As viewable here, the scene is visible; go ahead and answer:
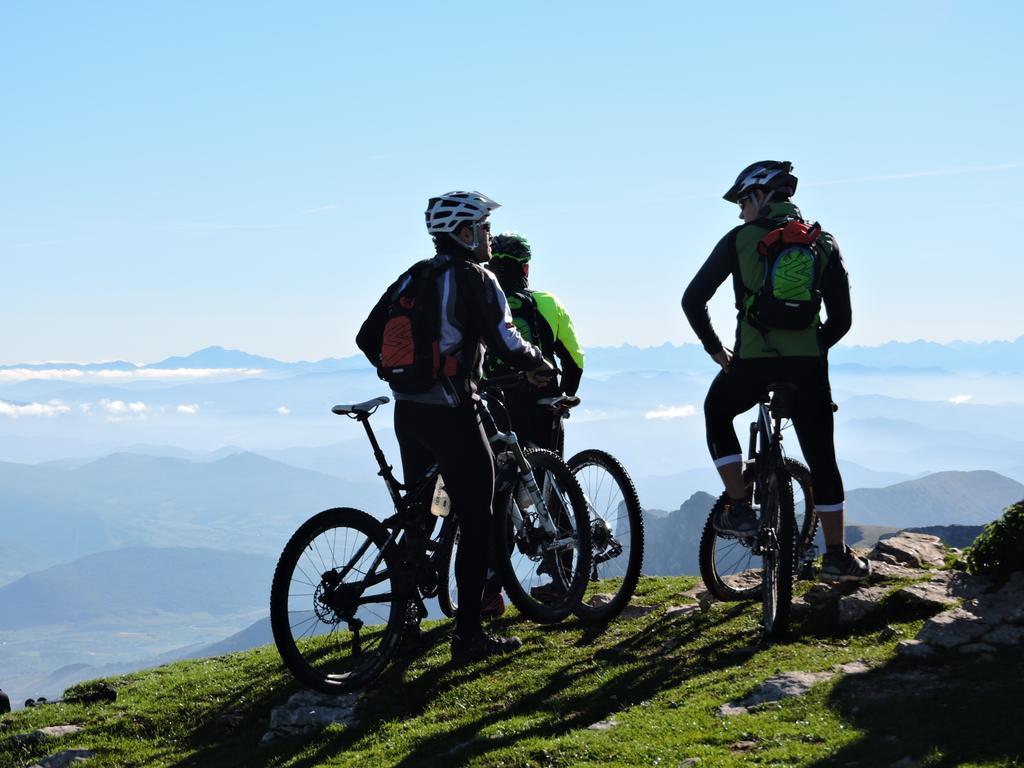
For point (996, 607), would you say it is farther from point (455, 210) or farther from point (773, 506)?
point (455, 210)

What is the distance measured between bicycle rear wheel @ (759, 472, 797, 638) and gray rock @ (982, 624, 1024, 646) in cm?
152

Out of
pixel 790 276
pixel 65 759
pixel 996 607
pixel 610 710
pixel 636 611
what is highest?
pixel 790 276

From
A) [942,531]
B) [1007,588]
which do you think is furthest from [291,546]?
[942,531]

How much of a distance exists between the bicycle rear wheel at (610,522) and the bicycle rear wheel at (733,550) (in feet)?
2.22

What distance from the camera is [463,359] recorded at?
8125 millimetres

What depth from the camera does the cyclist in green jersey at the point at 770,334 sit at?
865 cm

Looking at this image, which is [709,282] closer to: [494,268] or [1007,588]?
[494,268]

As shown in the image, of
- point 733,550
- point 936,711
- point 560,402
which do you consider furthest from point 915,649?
point 560,402

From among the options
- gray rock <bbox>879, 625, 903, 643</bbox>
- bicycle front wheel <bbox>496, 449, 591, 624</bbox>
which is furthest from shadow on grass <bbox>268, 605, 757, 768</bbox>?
gray rock <bbox>879, 625, 903, 643</bbox>

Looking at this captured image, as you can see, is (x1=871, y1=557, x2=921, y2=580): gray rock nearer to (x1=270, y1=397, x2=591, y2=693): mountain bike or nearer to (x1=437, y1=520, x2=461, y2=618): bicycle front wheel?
(x1=270, y1=397, x2=591, y2=693): mountain bike

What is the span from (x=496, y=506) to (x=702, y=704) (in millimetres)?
2435

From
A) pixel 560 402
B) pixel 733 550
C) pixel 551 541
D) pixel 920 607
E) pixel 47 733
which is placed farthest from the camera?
pixel 733 550

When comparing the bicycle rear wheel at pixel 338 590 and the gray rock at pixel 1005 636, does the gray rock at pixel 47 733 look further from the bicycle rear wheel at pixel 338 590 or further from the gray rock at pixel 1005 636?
the gray rock at pixel 1005 636

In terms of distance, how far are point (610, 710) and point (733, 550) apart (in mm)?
3391
